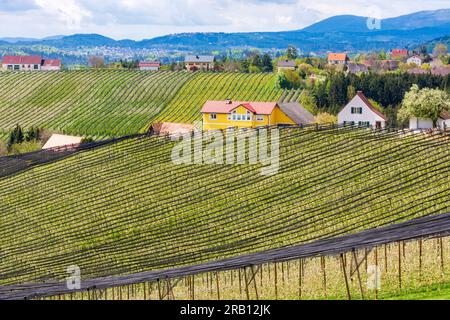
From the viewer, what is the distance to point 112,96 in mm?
76375

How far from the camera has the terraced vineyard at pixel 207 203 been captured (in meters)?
22.8

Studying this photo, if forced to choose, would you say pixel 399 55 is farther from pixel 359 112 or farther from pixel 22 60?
pixel 359 112

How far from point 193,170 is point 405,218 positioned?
10760 millimetres

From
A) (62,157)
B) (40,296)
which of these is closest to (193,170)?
(62,157)

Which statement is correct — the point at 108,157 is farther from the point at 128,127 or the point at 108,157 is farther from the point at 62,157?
the point at 128,127

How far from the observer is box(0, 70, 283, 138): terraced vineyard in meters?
66.6

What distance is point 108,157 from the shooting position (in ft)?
116

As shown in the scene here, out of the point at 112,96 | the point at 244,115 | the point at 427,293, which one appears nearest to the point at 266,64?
the point at 112,96

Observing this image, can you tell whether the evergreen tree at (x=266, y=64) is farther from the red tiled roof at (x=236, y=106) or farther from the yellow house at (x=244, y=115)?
the red tiled roof at (x=236, y=106)

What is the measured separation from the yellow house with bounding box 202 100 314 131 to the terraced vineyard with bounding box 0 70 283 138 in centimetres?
1209

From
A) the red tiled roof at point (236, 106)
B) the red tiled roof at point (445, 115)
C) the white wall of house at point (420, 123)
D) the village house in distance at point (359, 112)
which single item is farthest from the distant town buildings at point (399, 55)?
the red tiled roof at point (236, 106)

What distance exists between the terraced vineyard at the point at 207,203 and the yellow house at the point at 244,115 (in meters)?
14.6

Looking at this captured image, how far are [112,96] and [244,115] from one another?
29.4m

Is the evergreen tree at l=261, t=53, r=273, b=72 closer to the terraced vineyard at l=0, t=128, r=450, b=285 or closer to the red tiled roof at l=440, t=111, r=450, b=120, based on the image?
the red tiled roof at l=440, t=111, r=450, b=120
